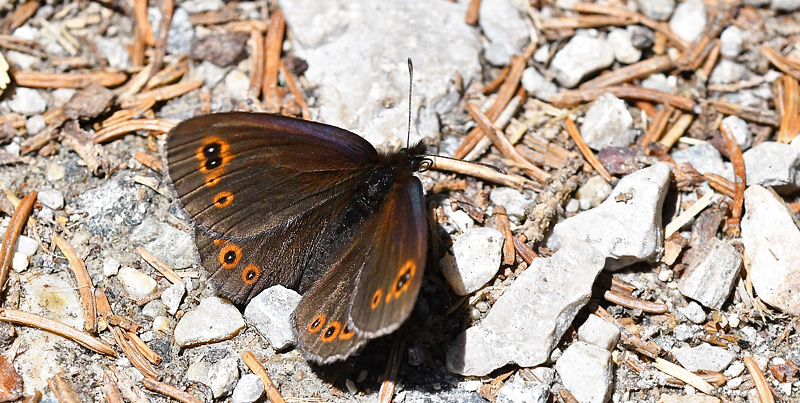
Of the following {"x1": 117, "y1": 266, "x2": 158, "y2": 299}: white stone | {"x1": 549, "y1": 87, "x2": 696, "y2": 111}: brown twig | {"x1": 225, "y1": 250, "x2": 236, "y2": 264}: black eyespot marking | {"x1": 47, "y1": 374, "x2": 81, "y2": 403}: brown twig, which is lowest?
{"x1": 47, "y1": 374, "x2": 81, "y2": 403}: brown twig

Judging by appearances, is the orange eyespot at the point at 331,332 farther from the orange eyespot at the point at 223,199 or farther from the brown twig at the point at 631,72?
the brown twig at the point at 631,72

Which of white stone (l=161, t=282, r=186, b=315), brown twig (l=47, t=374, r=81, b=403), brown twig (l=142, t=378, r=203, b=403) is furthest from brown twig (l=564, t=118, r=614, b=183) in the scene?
brown twig (l=47, t=374, r=81, b=403)

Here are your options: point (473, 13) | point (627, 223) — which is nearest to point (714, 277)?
point (627, 223)

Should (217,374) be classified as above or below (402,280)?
below

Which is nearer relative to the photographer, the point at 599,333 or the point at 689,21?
the point at 599,333

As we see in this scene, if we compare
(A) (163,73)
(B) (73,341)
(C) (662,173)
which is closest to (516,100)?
(C) (662,173)

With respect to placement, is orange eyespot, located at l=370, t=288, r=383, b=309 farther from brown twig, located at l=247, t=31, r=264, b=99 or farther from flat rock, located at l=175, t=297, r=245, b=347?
brown twig, located at l=247, t=31, r=264, b=99

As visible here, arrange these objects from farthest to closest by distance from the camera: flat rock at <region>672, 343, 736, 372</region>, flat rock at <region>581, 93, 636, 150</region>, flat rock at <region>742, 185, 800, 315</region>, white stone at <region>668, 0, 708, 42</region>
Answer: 1. white stone at <region>668, 0, 708, 42</region>
2. flat rock at <region>581, 93, 636, 150</region>
3. flat rock at <region>742, 185, 800, 315</region>
4. flat rock at <region>672, 343, 736, 372</region>

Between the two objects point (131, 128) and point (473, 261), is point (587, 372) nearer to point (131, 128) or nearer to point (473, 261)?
point (473, 261)
